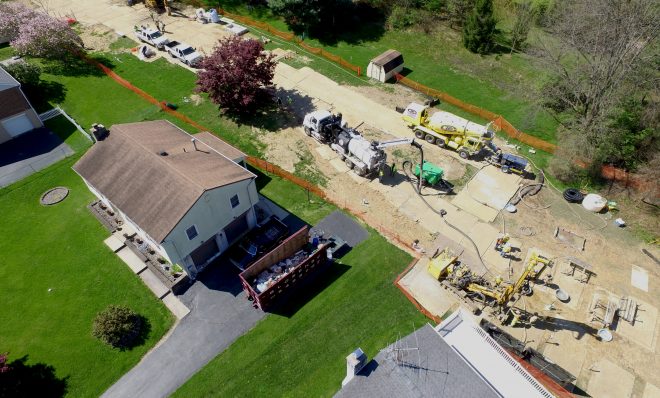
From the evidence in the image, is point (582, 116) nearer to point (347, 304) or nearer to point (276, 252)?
point (347, 304)

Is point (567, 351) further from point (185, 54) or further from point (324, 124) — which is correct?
point (185, 54)

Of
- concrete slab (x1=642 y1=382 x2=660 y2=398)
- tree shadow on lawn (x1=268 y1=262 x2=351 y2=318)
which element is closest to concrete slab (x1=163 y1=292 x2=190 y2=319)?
tree shadow on lawn (x1=268 y1=262 x2=351 y2=318)

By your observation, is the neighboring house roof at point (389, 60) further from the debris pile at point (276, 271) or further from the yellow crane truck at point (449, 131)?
the debris pile at point (276, 271)

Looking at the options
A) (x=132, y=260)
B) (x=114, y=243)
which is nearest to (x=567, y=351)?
(x=132, y=260)

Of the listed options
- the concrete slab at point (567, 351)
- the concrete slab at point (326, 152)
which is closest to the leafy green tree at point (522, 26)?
the concrete slab at point (326, 152)

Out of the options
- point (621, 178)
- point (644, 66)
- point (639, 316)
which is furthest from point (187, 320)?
point (644, 66)

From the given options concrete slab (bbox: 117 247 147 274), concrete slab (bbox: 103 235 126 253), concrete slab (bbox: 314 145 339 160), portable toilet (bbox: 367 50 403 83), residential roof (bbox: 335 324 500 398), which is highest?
portable toilet (bbox: 367 50 403 83)

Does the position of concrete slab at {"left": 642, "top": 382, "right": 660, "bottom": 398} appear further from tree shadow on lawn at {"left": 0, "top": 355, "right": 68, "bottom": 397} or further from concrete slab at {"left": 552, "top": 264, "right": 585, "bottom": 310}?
tree shadow on lawn at {"left": 0, "top": 355, "right": 68, "bottom": 397}
